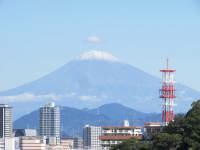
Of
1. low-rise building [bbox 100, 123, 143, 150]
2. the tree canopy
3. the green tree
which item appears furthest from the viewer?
low-rise building [bbox 100, 123, 143, 150]

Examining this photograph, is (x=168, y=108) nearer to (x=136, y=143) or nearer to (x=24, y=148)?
(x=136, y=143)

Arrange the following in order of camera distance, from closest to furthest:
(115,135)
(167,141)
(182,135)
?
(167,141), (182,135), (115,135)

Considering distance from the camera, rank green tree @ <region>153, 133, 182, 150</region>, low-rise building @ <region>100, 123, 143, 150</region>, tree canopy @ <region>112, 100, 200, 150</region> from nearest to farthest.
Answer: tree canopy @ <region>112, 100, 200, 150</region>, green tree @ <region>153, 133, 182, 150</region>, low-rise building @ <region>100, 123, 143, 150</region>

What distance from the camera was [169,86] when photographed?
94.9 m

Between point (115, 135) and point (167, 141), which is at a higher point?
point (115, 135)

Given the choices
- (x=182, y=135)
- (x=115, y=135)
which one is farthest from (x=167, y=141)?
(x=115, y=135)

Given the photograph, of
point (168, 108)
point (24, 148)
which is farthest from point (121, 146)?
point (24, 148)

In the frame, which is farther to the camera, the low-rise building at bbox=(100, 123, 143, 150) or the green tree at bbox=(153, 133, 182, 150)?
the low-rise building at bbox=(100, 123, 143, 150)

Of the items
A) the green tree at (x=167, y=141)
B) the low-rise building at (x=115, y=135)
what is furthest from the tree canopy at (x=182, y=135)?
the low-rise building at (x=115, y=135)

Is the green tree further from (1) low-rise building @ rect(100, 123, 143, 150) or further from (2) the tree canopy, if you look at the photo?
(1) low-rise building @ rect(100, 123, 143, 150)

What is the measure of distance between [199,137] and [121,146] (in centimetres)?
1920

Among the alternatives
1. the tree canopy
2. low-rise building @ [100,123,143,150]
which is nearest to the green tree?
the tree canopy

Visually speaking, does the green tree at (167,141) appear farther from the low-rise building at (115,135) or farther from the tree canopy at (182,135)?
the low-rise building at (115,135)

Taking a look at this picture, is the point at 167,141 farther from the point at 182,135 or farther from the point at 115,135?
the point at 115,135
